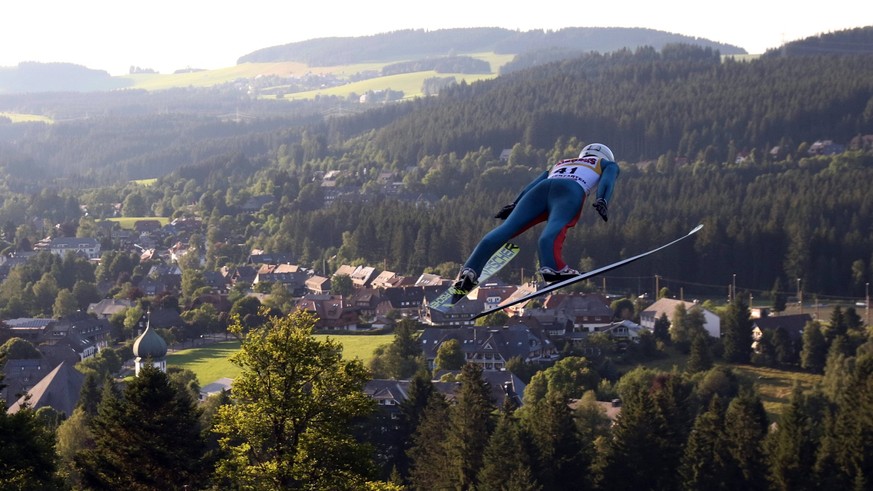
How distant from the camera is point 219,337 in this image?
267 ft

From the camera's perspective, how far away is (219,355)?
72625 millimetres

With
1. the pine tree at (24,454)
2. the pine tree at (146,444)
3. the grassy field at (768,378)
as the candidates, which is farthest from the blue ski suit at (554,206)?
the grassy field at (768,378)

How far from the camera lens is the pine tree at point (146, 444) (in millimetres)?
25016

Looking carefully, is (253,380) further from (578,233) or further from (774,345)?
(578,233)

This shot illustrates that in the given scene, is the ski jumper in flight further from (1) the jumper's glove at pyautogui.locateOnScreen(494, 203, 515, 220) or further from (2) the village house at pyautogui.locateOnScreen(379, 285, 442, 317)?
(2) the village house at pyautogui.locateOnScreen(379, 285, 442, 317)

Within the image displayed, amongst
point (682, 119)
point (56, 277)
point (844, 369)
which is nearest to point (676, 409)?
point (844, 369)

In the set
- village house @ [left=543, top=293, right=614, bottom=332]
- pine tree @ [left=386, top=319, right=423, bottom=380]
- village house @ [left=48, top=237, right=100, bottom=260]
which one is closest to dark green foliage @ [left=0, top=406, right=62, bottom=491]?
pine tree @ [left=386, top=319, right=423, bottom=380]

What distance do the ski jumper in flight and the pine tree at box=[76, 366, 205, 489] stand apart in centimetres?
1319

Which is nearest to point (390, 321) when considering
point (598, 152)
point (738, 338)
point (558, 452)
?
point (738, 338)

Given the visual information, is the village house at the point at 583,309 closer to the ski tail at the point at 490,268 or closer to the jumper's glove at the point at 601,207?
the ski tail at the point at 490,268

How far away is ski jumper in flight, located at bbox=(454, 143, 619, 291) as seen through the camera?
13484 millimetres

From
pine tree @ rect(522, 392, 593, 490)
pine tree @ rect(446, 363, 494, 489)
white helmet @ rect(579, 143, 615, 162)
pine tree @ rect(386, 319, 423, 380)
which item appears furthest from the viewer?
pine tree @ rect(386, 319, 423, 380)

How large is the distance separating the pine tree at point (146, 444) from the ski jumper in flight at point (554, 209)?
43.3ft

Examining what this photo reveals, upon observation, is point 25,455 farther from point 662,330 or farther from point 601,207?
point 662,330
